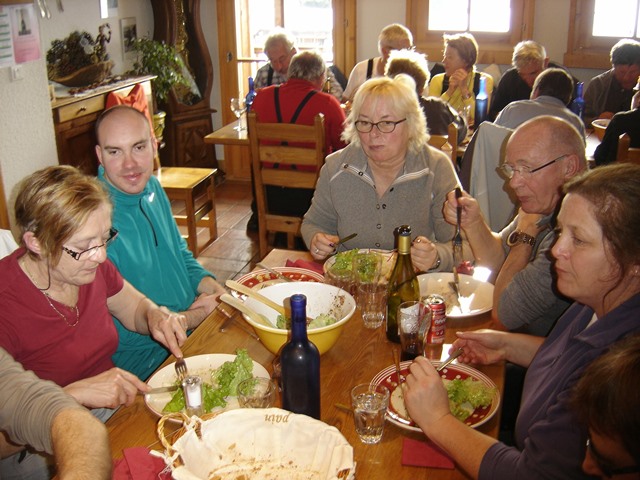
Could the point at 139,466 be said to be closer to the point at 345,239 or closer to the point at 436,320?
the point at 436,320

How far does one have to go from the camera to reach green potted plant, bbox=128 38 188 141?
524 cm

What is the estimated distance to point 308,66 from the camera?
405 cm

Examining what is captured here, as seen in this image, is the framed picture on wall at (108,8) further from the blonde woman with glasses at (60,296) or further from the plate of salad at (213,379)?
the plate of salad at (213,379)

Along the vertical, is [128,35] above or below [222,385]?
above

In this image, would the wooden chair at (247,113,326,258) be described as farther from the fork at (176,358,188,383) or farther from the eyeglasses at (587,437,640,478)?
the eyeglasses at (587,437,640,478)

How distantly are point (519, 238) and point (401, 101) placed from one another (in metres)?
0.65

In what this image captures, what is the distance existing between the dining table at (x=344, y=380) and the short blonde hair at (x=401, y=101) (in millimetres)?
796

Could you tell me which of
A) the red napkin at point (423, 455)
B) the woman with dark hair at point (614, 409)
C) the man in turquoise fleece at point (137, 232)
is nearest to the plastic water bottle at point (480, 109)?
the man in turquoise fleece at point (137, 232)

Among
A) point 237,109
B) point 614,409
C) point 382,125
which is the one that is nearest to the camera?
point 614,409

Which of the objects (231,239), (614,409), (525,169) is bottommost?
(231,239)

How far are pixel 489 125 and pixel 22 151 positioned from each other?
8.17 feet

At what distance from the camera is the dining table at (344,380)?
1.41 meters

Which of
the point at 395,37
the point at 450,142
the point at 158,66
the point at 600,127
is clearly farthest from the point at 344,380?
the point at 158,66

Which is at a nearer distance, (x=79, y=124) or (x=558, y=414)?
(x=558, y=414)
